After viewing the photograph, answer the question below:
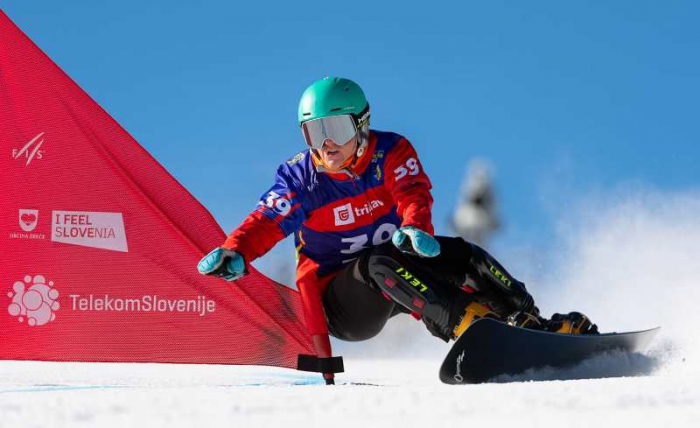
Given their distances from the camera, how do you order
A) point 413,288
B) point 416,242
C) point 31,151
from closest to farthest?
point 416,242, point 413,288, point 31,151

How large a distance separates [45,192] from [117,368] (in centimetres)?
123

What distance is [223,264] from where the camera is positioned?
13.6ft

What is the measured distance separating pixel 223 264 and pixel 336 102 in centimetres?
100

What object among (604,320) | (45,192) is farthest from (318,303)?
(604,320)

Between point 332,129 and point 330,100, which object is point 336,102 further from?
point 332,129

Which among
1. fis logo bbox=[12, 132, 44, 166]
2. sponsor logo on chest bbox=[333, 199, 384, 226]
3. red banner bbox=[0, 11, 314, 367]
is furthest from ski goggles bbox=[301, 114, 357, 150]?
fis logo bbox=[12, 132, 44, 166]

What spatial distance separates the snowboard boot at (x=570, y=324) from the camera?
14.1ft

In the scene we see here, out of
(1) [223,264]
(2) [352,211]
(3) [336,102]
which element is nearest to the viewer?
(1) [223,264]

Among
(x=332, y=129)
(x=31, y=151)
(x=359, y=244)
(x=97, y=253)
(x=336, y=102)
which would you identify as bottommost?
(x=359, y=244)

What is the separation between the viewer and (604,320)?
6766 millimetres

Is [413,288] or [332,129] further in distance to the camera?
[332,129]

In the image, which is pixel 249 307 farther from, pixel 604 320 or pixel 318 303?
pixel 604 320

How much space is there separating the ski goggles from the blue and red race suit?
0.18 meters

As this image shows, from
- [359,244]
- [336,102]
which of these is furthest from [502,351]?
[336,102]
